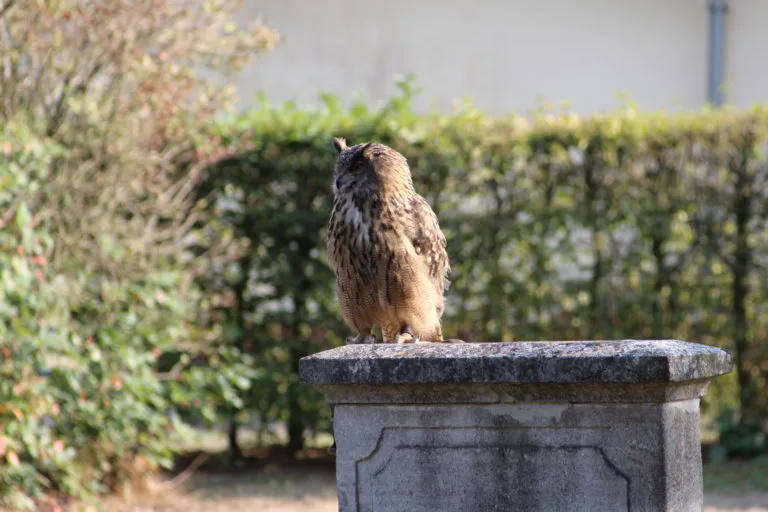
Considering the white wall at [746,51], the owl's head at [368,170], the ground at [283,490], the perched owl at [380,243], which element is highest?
the white wall at [746,51]

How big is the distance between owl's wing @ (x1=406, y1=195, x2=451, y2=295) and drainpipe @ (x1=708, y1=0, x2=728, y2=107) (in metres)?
10.9

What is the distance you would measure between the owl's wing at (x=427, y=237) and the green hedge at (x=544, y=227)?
14.5 ft

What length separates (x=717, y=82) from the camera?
14.4 meters

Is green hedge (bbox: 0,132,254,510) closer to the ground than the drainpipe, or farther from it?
closer to the ground

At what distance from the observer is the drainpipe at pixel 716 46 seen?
1434 centimetres

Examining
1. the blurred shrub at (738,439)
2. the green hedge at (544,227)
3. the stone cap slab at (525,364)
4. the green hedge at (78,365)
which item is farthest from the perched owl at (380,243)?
the blurred shrub at (738,439)

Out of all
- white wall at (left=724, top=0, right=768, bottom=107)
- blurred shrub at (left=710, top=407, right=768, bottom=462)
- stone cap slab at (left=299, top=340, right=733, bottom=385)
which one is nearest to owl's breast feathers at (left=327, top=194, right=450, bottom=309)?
stone cap slab at (left=299, top=340, right=733, bottom=385)

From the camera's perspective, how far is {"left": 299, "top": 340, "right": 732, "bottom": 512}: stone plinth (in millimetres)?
3145

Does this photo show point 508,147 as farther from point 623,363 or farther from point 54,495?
point 623,363

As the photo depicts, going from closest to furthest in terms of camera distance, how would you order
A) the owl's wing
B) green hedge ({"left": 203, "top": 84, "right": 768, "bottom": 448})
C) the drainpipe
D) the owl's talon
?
the owl's talon
the owl's wing
green hedge ({"left": 203, "top": 84, "right": 768, "bottom": 448})
the drainpipe

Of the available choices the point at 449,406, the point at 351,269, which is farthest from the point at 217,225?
the point at 449,406

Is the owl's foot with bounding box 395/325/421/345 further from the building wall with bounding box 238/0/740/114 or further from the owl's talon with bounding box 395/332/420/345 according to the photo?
the building wall with bounding box 238/0/740/114

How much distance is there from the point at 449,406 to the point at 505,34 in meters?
11.9

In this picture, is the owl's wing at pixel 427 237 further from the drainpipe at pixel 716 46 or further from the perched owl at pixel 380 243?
the drainpipe at pixel 716 46
